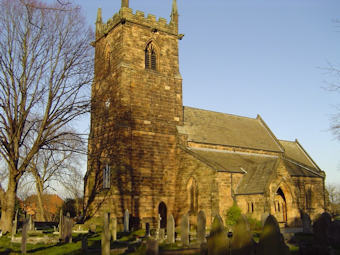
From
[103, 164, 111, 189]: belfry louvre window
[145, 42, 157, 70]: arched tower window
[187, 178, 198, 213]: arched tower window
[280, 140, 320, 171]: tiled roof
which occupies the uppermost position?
[145, 42, 157, 70]: arched tower window

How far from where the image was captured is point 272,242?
6.67 meters

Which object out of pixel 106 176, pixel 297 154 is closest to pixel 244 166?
pixel 106 176

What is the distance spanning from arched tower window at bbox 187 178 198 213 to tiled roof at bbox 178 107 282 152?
4.09m

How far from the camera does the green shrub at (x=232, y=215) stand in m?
24.1

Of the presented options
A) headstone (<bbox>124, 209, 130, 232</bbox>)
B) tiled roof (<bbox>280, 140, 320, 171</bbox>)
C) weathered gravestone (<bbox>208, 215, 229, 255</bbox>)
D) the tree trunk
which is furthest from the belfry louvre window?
tiled roof (<bbox>280, 140, 320, 171</bbox>)

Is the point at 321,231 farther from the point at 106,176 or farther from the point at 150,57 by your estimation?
the point at 150,57

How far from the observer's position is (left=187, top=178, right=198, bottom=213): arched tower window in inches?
1045

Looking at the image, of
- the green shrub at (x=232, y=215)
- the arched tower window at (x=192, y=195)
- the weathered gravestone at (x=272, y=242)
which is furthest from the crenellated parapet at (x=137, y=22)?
the weathered gravestone at (x=272, y=242)

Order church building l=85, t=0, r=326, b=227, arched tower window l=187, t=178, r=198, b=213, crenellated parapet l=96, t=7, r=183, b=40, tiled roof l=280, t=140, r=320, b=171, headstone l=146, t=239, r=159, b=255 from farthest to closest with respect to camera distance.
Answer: tiled roof l=280, t=140, r=320, b=171 → crenellated parapet l=96, t=7, r=183, b=40 → arched tower window l=187, t=178, r=198, b=213 → church building l=85, t=0, r=326, b=227 → headstone l=146, t=239, r=159, b=255

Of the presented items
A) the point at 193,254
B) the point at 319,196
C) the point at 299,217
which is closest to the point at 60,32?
the point at 193,254

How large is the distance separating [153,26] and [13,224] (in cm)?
1856

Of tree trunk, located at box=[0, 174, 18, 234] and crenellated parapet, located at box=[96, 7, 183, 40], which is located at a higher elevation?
crenellated parapet, located at box=[96, 7, 183, 40]

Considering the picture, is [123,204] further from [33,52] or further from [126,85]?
[33,52]

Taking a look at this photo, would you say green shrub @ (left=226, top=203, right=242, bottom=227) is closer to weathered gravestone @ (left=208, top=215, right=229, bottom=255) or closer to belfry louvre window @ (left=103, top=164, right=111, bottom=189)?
belfry louvre window @ (left=103, top=164, right=111, bottom=189)
